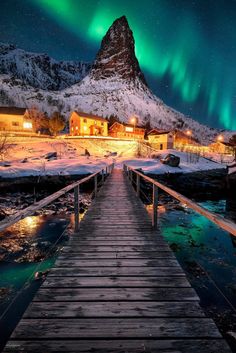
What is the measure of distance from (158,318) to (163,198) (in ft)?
61.2

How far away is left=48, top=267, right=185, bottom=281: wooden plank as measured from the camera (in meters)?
3.36

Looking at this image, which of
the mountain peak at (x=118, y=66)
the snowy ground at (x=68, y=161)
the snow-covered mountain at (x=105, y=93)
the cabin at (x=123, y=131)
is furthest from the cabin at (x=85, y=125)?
the mountain peak at (x=118, y=66)

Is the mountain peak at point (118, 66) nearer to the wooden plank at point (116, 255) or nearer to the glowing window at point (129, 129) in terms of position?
the glowing window at point (129, 129)

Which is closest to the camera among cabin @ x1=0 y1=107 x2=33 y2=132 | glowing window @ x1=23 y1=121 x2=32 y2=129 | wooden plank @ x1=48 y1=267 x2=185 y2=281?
wooden plank @ x1=48 y1=267 x2=185 y2=281

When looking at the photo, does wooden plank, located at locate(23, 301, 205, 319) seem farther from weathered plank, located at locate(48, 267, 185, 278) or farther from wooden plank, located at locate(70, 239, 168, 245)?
wooden plank, located at locate(70, 239, 168, 245)

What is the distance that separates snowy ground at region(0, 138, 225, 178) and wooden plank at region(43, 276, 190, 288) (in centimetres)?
2013

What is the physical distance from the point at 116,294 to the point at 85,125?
221ft

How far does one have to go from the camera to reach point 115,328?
219cm

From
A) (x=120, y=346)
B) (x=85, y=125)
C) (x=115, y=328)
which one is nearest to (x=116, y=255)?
(x=115, y=328)

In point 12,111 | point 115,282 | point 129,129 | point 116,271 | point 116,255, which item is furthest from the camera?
point 129,129

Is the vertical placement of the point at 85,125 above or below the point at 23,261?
above

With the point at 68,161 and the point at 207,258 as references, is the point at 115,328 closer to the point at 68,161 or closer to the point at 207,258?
the point at 207,258

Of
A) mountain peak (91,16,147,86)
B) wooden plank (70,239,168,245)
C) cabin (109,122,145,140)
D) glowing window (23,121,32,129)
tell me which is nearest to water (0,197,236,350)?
wooden plank (70,239,168,245)

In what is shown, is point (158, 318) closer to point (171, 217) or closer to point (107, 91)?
point (171, 217)
